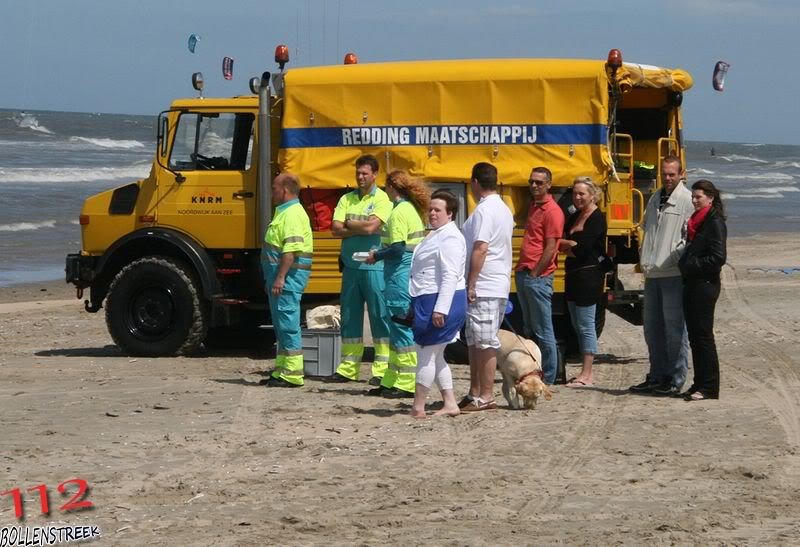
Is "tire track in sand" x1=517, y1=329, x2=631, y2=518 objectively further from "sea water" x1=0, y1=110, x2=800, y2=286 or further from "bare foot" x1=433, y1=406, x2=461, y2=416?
"sea water" x1=0, y1=110, x2=800, y2=286

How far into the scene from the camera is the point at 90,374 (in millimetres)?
11219

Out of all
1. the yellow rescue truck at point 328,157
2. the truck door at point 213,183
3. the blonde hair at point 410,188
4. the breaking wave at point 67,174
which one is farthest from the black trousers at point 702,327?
the breaking wave at point 67,174

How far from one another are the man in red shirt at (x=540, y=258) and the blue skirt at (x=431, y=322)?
1.59m

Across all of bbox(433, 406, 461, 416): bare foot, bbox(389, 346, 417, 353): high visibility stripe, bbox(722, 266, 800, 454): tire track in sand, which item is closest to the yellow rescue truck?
bbox(722, 266, 800, 454): tire track in sand

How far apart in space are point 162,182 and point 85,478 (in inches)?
215

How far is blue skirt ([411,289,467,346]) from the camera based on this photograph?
8484 millimetres

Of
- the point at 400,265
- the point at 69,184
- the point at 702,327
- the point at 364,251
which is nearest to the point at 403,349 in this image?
the point at 400,265

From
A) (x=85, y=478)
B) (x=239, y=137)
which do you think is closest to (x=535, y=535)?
(x=85, y=478)

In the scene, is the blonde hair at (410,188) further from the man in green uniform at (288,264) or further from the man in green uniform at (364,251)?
the man in green uniform at (288,264)

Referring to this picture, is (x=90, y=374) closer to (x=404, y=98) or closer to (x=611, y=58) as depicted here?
(x=404, y=98)

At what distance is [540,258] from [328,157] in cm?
260

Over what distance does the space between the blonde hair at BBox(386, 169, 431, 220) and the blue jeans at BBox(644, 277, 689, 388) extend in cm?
176

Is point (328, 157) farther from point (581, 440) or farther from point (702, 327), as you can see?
point (581, 440)

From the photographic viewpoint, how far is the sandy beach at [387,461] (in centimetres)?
625
